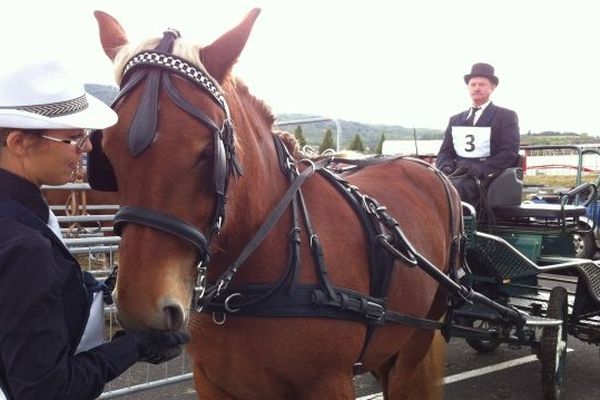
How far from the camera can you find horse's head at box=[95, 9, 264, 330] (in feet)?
5.45

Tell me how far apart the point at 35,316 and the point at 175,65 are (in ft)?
2.85

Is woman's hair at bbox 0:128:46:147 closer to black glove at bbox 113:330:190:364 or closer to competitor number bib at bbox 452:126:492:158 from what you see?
black glove at bbox 113:330:190:364

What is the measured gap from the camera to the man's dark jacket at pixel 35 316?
53.1 inches

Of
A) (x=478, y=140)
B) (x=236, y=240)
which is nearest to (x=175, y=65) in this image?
(x=236, y=240)

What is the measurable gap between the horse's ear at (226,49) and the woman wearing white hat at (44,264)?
45 centimetres

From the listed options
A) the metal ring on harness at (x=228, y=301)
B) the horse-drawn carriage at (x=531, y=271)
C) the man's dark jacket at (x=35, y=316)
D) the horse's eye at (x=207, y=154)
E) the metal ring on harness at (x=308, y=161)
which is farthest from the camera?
the horse-drawn carriage at (x=531, y=271)

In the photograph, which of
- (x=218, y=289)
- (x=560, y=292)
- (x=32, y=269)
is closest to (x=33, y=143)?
(x=32, y=269)

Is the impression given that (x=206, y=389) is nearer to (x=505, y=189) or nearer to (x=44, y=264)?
(x=44, y=264)

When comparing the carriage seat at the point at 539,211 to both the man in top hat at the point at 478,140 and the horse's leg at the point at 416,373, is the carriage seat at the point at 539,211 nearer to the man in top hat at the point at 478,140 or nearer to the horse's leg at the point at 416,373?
the man in top hat at the point at 478,140

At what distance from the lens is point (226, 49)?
196 cm

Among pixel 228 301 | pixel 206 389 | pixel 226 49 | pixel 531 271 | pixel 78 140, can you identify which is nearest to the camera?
pixel 78 140

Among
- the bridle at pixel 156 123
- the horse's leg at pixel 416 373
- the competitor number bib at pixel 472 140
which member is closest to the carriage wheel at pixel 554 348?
the horse's leg at pixel 416 373

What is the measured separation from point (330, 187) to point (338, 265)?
40 cm

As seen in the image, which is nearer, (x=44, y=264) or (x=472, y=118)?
(x=44, y=264)
